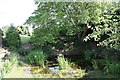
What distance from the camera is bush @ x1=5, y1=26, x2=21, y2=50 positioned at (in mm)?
7246

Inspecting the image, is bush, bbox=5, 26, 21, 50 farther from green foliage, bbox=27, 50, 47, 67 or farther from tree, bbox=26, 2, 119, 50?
green foliage, bbox=27, 50, 47, 67

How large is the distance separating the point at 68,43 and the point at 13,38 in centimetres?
164

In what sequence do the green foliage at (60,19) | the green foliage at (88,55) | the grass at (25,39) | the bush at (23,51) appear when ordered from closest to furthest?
the green foliage at (60,19)
the green foliage at (88,55)
the bush at (23,51)
the grass at (25,39)

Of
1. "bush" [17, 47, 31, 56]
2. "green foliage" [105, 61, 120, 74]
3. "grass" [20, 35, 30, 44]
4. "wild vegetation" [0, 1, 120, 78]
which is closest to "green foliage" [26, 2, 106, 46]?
"wild vegetation" [0, 1, 120, 78]

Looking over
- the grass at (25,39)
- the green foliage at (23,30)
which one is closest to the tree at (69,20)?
the grass at (25,39)

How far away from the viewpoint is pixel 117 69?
15.8ft

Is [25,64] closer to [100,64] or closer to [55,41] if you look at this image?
[55,41]

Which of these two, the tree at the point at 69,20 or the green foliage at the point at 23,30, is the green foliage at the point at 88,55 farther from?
the green foliage at the point at 23,30

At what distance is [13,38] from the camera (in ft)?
24.0

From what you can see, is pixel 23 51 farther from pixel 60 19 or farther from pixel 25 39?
pixel 60 19

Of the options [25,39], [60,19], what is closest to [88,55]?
[60,19]

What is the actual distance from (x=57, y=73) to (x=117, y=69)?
1186mm

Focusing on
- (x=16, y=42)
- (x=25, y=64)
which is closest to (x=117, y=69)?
(x=25, y=64)

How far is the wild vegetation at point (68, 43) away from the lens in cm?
529
